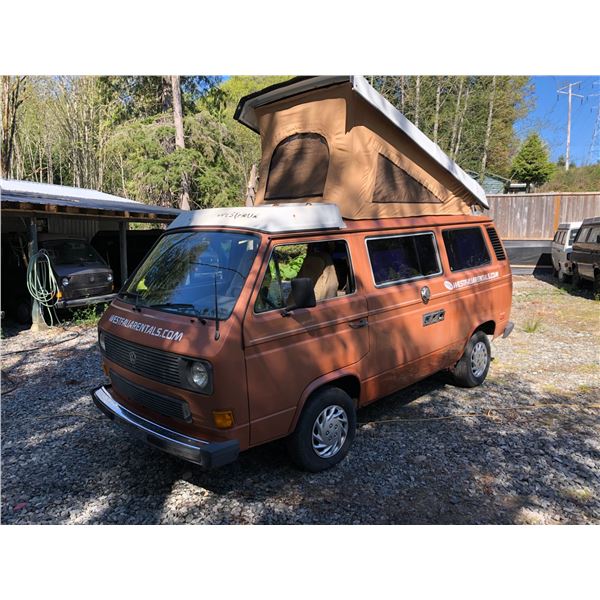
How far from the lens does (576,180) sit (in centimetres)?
3020

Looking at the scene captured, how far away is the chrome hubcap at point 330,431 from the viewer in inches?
153

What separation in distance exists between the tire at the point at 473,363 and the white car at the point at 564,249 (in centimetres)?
919

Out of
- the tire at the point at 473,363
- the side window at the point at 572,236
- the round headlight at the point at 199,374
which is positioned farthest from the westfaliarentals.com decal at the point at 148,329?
the side window at the point at 572,236

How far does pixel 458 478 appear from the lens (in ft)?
12.9

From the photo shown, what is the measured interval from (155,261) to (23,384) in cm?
372

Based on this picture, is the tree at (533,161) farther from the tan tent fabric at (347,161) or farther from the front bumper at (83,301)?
the front bumper at (83,301)

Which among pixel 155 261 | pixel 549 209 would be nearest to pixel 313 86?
pixel 155 261

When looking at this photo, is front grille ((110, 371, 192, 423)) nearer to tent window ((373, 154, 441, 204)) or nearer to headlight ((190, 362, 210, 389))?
headlight ((190, 362, 210, 389))

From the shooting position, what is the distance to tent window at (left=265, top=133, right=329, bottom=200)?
4773mm

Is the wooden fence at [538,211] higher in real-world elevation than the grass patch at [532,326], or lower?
higher

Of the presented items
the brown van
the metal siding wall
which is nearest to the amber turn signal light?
the brown van

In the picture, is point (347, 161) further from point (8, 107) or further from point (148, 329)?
point (8, 107)

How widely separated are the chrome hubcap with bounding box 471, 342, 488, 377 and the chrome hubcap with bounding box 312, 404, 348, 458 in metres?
2.55

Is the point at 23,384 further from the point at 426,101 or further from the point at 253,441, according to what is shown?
the point at 426,101
